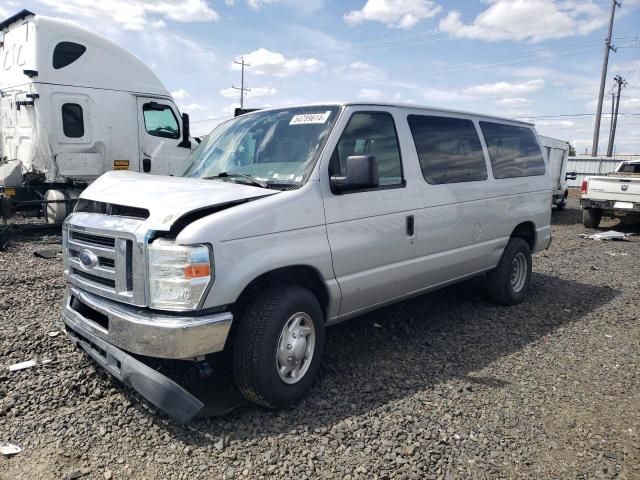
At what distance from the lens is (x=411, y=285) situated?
173 inches

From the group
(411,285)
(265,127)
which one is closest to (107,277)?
(265,127)

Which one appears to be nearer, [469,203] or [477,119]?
[469,203]

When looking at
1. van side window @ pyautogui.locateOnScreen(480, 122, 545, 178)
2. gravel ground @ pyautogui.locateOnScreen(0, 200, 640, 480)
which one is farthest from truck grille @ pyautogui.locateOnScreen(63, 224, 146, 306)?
van side window @ pyautogui.locateOnScreen(480, 122, 545, 178)

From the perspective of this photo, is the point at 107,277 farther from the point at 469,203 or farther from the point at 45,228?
the point at 45,228

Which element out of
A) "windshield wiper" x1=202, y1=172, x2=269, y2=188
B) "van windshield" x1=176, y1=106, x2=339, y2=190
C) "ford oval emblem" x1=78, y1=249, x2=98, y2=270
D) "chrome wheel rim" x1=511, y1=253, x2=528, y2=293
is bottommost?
"chrome wheel rim" x1=511, y1=253, x2=528, y2=293

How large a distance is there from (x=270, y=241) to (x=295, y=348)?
2.58 feet

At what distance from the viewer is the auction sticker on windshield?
384 cm

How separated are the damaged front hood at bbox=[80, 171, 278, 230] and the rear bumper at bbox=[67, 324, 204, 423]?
862mm

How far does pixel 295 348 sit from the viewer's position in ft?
11.2

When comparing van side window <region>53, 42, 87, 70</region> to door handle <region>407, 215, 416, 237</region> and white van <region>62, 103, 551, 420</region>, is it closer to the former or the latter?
white van <region>62, 103, 551, 420</region>

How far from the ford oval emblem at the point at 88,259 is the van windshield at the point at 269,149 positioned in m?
1.09

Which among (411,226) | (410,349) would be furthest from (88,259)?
(410,349)

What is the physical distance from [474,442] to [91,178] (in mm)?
9978

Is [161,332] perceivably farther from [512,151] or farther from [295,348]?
[512,151]
